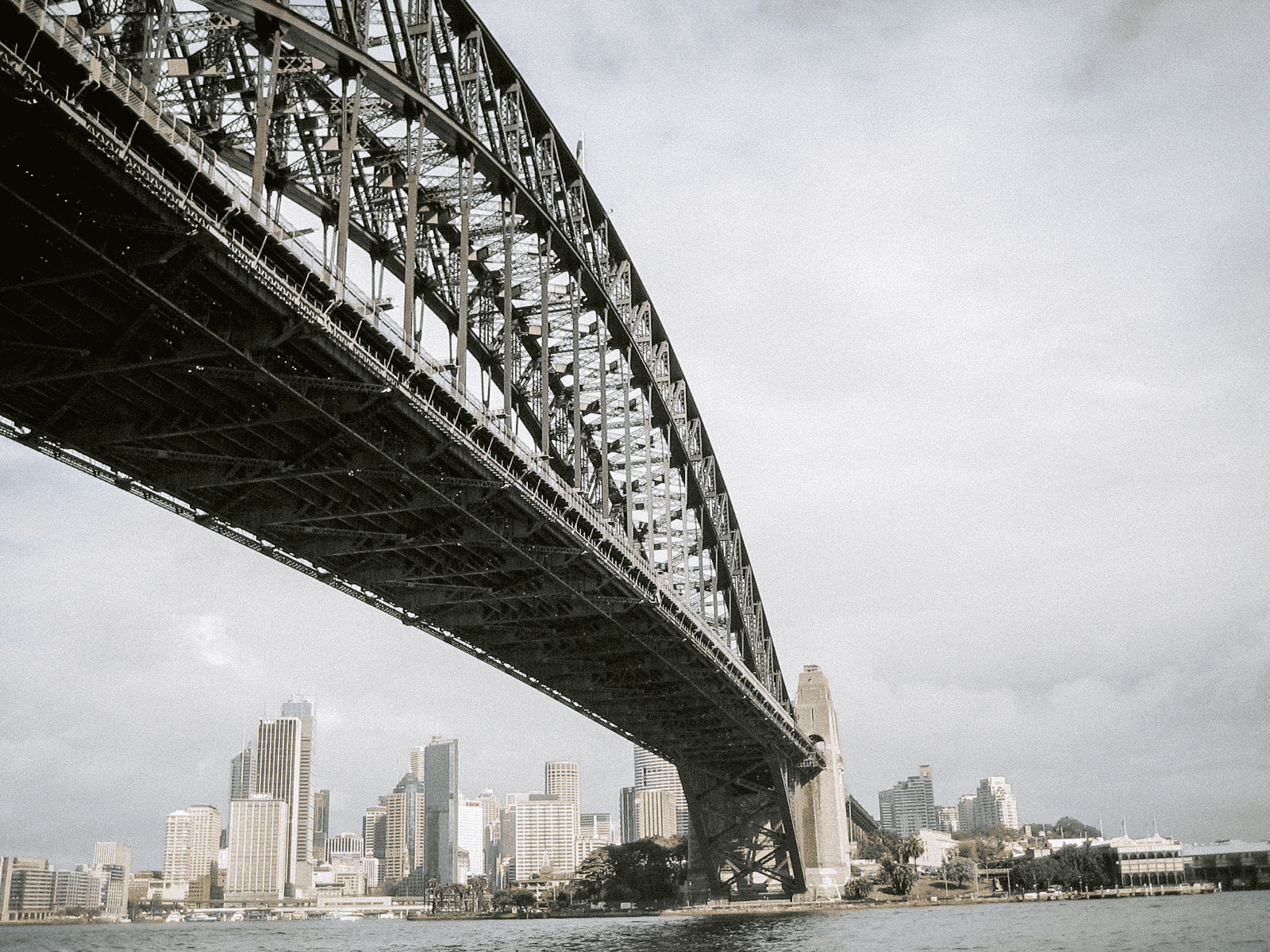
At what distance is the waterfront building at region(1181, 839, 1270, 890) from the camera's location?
154m

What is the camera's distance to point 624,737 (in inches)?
3147

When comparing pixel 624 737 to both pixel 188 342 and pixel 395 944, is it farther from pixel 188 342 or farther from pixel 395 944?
pixel 188 342

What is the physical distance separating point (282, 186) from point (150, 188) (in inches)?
582

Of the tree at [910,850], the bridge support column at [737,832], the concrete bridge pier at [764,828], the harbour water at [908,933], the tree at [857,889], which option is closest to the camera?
the harbour water at [908,933]

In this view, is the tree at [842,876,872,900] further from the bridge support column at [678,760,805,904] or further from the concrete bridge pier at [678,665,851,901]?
the bridge support column at [678,760,805,904]

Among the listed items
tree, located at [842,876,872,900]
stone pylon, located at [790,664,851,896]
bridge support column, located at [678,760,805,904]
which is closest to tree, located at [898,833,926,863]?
tree, located at [842,876,872,900]

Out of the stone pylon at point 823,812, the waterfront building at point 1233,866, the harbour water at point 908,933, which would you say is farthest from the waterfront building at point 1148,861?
the stone pylon at point 823,812

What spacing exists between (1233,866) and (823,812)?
91.4 m

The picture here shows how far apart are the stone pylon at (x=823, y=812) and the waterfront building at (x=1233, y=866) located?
81.7 m

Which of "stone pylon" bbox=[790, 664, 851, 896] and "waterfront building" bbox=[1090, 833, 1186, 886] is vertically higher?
"stone pylon" bbox=[790, 664, 851, 896]

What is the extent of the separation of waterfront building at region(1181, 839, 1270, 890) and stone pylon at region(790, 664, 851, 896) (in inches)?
3217

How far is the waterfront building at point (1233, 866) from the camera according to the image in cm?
15438

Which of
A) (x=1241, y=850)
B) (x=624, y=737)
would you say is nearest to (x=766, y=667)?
(x=624, y=737)

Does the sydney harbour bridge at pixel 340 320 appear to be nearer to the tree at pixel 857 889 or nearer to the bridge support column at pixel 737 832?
the bridge support column at pixel 737 832
